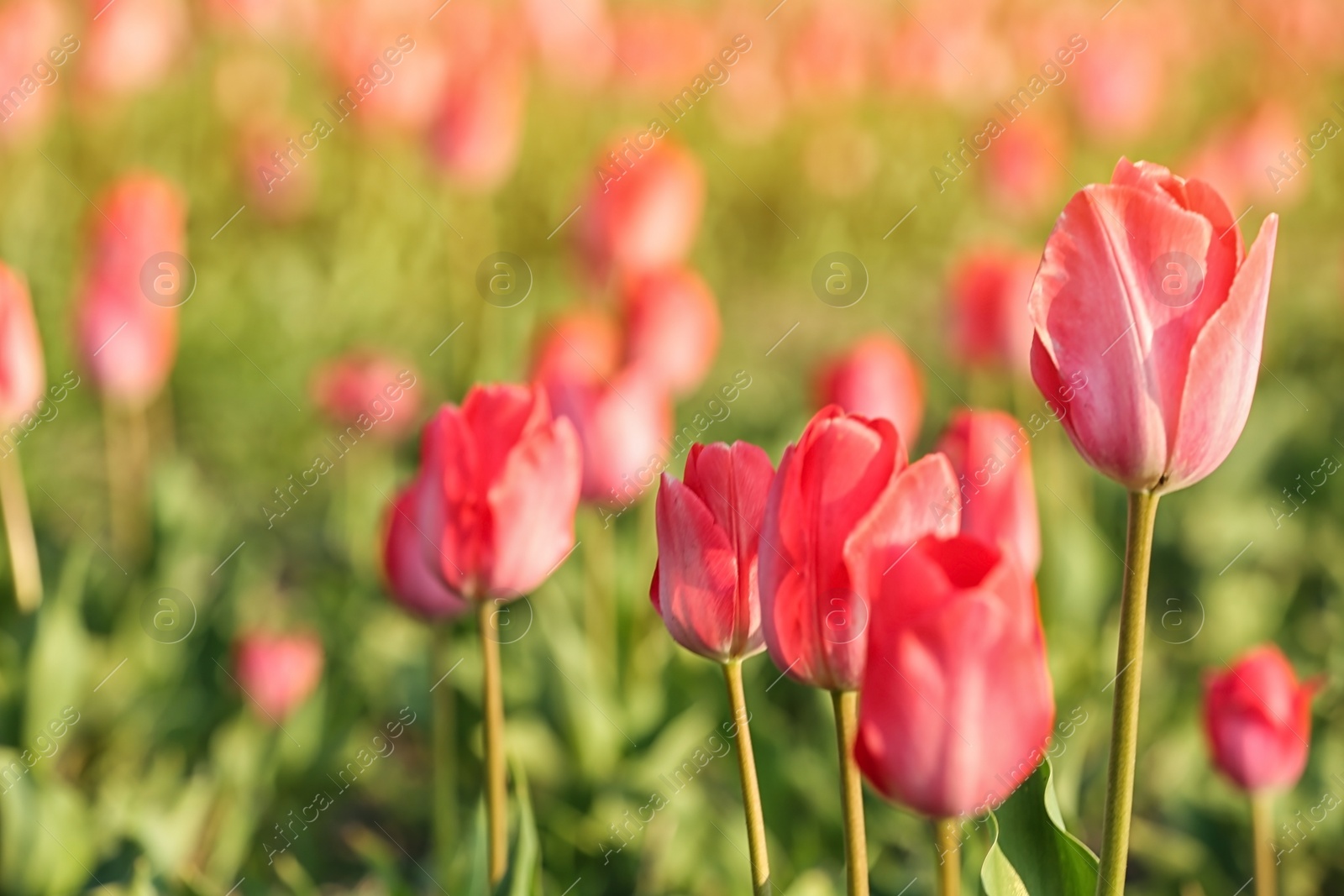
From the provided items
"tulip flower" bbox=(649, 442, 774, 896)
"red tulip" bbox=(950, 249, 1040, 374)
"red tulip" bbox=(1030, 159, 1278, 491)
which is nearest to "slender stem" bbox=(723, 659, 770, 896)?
"tulip flower" bbox=(649, 442, 774, 896)

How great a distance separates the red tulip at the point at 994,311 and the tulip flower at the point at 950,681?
1.82 meters

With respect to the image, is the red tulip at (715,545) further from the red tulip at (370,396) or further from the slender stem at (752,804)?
the red tulip at (370,396)

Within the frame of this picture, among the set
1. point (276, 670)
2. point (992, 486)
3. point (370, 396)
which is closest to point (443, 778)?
point (276, 670)

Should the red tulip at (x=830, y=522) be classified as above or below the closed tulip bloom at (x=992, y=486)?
above

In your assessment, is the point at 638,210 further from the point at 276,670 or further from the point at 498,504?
the point at 498,504

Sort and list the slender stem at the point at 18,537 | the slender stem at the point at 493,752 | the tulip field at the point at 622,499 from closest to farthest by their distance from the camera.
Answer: the tulip field at the point at 622,499 < the slender stem at the point at 493,752 < the slender stem at the point at 18,537

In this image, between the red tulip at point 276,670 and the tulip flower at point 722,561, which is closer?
the tulip flower at point 722,561

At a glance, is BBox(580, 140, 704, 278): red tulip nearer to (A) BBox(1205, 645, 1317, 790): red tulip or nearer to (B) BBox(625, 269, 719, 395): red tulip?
(B) BBox(625, 269, 719, 395): red tulip

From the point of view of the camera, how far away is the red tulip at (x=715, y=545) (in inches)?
31.5

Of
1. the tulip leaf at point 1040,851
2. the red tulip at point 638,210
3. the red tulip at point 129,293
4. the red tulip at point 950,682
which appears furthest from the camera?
the red tulip at point 638,210

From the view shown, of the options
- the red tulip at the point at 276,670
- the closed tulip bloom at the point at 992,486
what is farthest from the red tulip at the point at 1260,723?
the red tulip at the point at 276,670

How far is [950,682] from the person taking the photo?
0.64 meters

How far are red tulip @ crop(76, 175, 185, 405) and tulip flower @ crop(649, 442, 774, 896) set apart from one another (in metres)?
1.69

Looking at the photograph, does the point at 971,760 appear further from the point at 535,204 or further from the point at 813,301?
the point at 535,204
